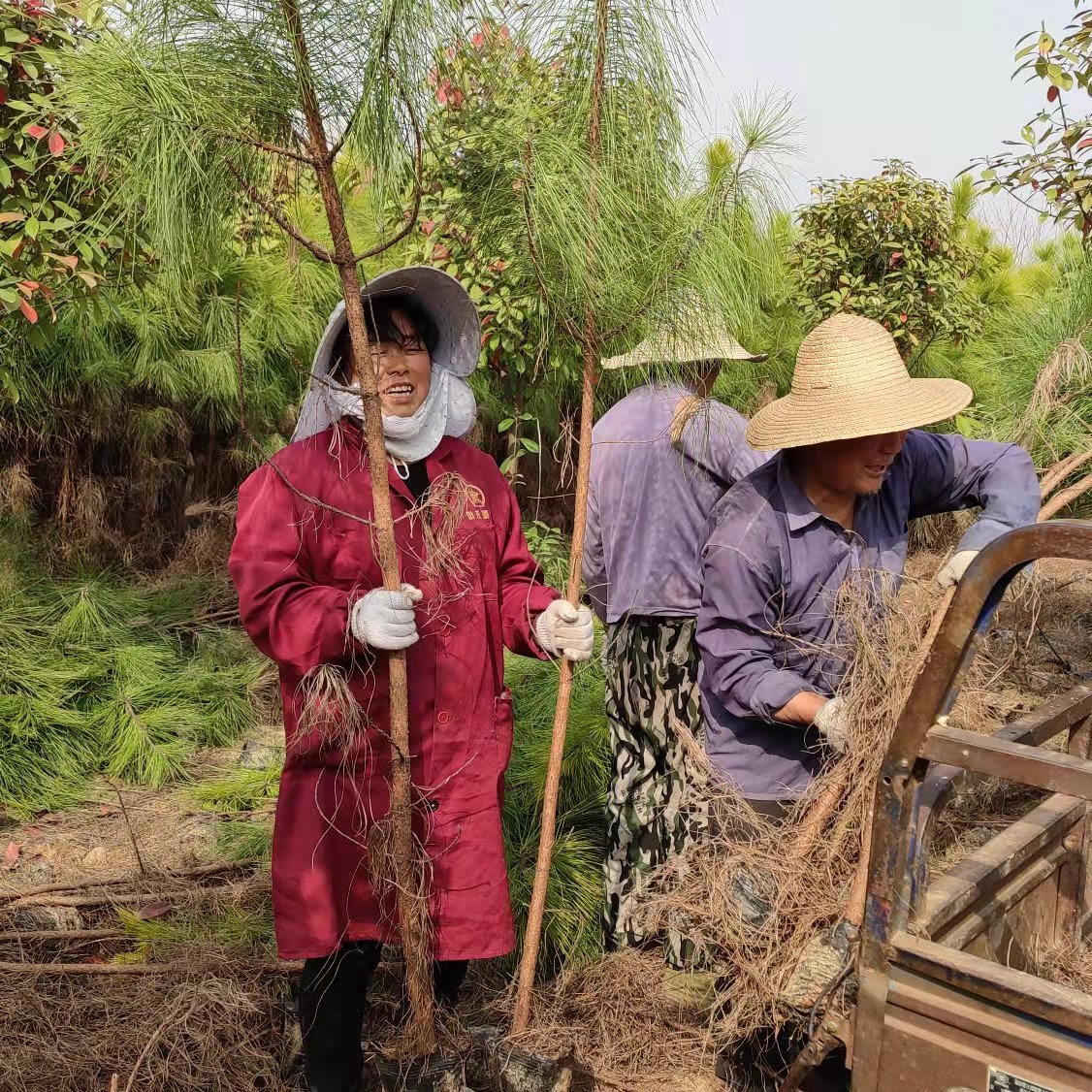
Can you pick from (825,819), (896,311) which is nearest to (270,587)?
(825,819)

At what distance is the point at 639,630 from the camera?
3191mm

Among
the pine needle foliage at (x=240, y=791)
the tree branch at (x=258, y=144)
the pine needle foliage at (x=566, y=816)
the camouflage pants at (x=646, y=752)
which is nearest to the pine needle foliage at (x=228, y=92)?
the tree branch at (x=258, y=144)

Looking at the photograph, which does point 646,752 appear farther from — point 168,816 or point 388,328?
point 168,816

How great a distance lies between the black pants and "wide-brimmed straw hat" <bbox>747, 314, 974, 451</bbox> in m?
1.33

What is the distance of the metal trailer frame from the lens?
4.51ft

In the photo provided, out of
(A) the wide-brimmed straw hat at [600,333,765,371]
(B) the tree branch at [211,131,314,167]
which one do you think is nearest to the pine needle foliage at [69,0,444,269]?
(B) the tree branch at [211,131,314,167]

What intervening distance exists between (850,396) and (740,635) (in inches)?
20.0

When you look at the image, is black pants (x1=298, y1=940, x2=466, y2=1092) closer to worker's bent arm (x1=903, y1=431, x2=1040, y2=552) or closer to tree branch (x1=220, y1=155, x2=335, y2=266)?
tree branch (x1=220, y1=155, x2=335, y2=266)

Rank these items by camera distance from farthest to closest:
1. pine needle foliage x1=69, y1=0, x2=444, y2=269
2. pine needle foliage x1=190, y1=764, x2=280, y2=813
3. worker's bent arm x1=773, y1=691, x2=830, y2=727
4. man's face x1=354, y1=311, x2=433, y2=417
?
pine needle foliage x1=190, y1=764, x2=280, y2=813 < man's face x1=354, y1=311, x2=433, y2=417 < worker's bent arm x1=773, y1=691, x2=830, y2=727 < pine needle foliage x1=69, y1=0, x2=444, y2=269

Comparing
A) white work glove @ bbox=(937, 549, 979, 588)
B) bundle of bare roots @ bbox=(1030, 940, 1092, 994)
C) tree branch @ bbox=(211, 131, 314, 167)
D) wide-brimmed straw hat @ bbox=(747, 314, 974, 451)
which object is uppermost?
tree branch @ bbox=(211, 131, 314, 167)

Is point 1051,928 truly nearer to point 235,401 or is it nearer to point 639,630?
point 639,630

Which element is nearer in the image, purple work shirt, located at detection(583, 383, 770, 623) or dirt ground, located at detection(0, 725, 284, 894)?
purple work shirt, located at detection(583, 383, 770, 623)

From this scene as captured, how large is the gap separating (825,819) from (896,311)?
416 cm

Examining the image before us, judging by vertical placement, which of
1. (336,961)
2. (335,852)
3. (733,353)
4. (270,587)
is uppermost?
(733,353)
